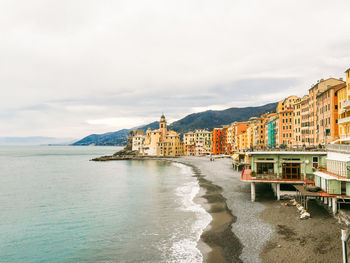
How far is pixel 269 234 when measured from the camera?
2811 cm

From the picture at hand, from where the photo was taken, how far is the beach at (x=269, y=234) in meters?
23.4

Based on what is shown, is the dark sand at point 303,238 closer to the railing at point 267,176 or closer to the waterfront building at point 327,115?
the railing at point 267,176

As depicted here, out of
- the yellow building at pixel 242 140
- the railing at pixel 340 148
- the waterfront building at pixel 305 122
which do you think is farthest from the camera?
the yellow building at pixel 242 140

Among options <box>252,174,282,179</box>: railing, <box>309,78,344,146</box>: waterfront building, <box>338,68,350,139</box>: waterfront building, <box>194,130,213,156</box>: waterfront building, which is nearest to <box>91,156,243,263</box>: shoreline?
<box>252,174,282,179</box>: railing

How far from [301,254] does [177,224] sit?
49.8ft

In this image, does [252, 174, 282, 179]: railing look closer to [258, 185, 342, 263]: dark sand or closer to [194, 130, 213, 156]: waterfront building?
[258, 185, 342, 263]: dark sand

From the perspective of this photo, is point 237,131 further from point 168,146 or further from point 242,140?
point 168,146

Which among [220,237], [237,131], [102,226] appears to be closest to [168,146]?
[237,131]

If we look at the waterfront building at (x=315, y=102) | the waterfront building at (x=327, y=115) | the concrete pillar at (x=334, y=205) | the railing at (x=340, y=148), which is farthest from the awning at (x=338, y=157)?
the waterfront building at (x=315, y=102)

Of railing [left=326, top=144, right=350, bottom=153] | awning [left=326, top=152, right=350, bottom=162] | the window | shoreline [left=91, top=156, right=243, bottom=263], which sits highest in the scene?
railing [left=326, top=144, right=350, bottom=153]

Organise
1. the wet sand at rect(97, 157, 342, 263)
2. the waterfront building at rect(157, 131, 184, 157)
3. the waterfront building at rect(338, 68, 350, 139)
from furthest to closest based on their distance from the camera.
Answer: the waterfront building at rect(157, 131, 184, 157)
the waterfront building at rect(338, 68, 350, 139)
the wet sand at rect(97, 157, 342, 263)

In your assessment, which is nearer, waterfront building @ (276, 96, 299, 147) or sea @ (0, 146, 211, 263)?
sea @ (0, 146, 211, 263)

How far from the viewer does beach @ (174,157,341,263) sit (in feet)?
76.7

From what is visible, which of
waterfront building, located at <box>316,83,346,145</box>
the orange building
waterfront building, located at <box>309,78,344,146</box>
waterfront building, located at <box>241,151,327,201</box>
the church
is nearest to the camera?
waterfront building, located at <box>241,151,327,201</box>
